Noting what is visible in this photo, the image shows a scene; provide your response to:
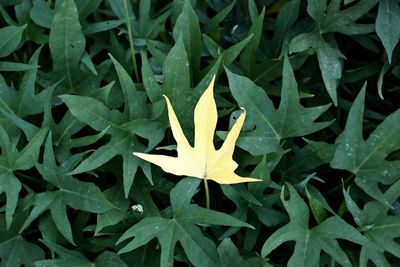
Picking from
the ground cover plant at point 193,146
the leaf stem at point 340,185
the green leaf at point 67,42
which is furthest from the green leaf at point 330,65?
the green leaf at point 67,42

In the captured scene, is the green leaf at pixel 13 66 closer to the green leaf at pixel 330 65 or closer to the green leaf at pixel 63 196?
the green leaf at pixel 63 196

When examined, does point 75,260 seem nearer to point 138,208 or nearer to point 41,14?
point 138,208

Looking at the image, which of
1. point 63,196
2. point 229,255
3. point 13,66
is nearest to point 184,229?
point 229,255

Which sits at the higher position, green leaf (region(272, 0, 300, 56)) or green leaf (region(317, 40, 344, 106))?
green leaf (region(272, 0, 300, 56))

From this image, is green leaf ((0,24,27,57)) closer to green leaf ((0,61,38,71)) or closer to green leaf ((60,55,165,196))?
green leaf ((0,61,38,71))

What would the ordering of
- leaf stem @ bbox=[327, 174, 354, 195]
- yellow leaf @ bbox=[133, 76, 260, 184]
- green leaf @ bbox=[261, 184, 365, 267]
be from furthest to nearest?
leaf stem @ bbox=[327, 174, 354, 195]
green leaf @ bbox=[261, 184, 365, 267]
yellow leaf @ bbox=[133, 76, 260, 184]

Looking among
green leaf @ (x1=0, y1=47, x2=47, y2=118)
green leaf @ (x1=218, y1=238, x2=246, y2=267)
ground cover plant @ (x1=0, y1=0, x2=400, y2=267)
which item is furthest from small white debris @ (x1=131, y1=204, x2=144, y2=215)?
green leaf @ (x1=0, y1=47, x2=47, y2=118)
